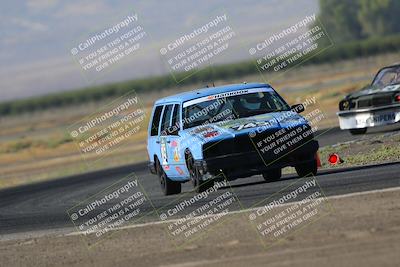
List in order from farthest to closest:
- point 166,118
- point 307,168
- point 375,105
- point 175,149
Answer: point 375,105, point 166,118, point 175,149, point 307,168

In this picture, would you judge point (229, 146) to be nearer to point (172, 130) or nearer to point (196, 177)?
point (196, 177)

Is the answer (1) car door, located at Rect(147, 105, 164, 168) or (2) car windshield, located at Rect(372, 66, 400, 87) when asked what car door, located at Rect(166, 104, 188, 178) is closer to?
(1) car door, located at Rect(147, 105, 164, 168)

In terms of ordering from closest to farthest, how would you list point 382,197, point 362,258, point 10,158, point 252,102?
point 362,258 → point 382,197 → point 252,102 → point 10,158

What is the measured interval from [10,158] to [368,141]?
2840 cm

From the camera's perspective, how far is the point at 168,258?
9.35 m

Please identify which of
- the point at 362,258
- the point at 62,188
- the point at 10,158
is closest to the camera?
the point at 362,258

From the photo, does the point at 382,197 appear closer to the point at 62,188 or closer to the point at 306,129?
the point at 306,129

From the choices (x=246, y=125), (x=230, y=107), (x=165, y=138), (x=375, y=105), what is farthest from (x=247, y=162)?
(x=375, y=105)

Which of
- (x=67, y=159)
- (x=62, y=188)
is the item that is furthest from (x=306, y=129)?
(x=67, y=159)

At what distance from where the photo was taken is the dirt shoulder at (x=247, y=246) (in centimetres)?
833

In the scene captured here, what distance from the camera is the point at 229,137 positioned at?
14.1 metres

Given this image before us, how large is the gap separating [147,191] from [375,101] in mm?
4920

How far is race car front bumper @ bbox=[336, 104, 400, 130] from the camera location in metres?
19.5

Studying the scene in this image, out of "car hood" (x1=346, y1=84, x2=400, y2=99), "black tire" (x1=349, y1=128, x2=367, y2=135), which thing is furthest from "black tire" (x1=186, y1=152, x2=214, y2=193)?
"black tire" (x1=349, y1=128, x2=367, y2=135)
